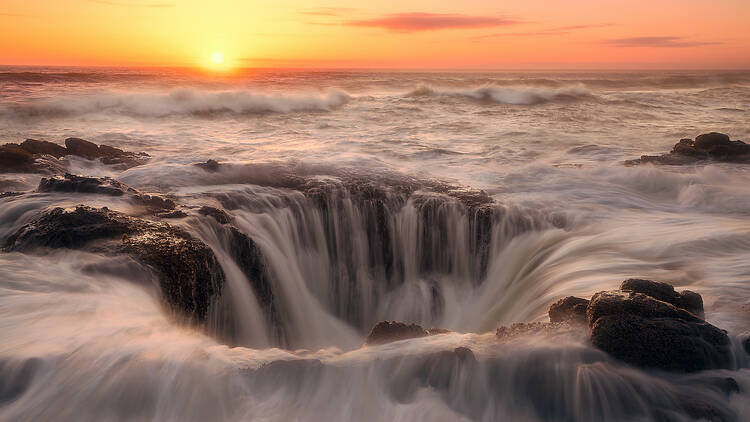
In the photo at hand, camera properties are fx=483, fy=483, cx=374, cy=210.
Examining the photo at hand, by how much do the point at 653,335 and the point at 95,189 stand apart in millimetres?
6479

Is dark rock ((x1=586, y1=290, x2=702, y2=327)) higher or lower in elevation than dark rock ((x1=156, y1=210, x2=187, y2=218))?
lower

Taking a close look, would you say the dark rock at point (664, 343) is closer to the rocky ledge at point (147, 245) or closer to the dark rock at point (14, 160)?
the rocky ledge at point (147, 245)

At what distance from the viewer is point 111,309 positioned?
12.6 feet

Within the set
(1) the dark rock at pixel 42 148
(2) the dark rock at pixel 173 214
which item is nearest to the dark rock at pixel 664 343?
(2) the dark rock at pixel 173 214

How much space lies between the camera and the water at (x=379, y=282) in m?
3.12

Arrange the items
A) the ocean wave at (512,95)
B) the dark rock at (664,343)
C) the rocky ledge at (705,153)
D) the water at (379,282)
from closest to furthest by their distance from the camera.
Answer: the water at (379,282)
the dark rock at (664,343)
the rocky ledge at (705,153)
the ocean wave at (512,95)

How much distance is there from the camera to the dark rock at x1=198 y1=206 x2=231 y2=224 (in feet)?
20.1

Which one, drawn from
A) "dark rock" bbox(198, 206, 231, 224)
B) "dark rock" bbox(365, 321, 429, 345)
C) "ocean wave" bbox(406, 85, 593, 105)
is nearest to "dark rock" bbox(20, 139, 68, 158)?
"dark rock" bbox(198, 206, 231, 224)

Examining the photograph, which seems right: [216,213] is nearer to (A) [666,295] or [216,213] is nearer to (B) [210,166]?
(B) [210,166]

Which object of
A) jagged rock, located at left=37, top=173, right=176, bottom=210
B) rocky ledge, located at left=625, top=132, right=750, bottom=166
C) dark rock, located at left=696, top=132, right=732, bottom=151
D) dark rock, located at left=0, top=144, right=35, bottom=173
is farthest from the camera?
dark rock, located at left=696, top=132, right=732, bottom=151

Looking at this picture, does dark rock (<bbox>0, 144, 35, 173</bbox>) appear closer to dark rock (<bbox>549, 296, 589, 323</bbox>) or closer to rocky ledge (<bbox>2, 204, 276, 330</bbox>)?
rocky ledge (<bbox>2, 204, 276, 330</bbox>)

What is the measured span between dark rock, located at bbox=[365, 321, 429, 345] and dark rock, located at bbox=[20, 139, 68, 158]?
29.9ft

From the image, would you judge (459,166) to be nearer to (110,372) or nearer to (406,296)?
(406,296)

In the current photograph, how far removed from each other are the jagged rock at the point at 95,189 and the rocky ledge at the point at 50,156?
8.72 feet
